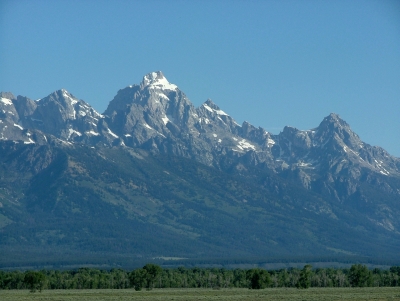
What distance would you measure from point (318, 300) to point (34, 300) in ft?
152

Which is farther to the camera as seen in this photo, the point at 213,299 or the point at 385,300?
the point at 213,299

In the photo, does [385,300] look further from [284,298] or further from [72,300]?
[72,300]

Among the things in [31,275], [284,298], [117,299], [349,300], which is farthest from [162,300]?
[31,275]

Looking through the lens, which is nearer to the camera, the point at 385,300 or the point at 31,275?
the point at 385,300

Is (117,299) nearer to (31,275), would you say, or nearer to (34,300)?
(34,300)

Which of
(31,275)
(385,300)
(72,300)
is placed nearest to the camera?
(385,300)

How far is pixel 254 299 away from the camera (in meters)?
140

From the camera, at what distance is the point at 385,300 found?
132500mm

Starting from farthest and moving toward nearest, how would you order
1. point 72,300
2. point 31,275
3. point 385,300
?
1. point 31,275
2. point 72,300
3. point 385,300

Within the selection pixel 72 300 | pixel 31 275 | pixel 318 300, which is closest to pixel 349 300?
pixel 318 300

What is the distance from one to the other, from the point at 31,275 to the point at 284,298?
242ft

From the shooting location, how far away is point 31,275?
19450cm

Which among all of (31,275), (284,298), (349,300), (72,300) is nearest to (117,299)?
(72,300)

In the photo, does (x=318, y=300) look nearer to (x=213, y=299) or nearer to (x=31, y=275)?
(x=213, y=299)
